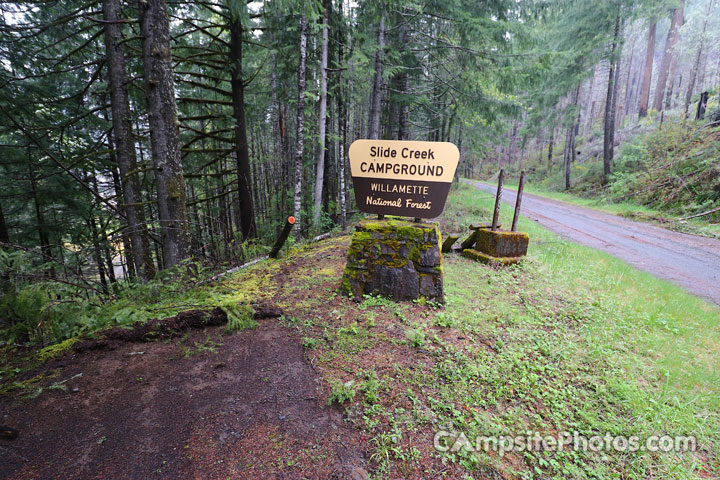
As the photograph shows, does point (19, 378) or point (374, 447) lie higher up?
point (19, 378)

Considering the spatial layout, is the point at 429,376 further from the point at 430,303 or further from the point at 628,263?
the point at 628,263

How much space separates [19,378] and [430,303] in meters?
4.39

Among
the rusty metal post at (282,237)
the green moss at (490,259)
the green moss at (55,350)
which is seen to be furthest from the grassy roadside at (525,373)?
the green moss at (55,350)

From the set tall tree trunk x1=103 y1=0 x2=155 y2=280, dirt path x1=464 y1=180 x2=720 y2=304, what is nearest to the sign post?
tall tree trunk x1=103 y1=0 x2=155 y2=280

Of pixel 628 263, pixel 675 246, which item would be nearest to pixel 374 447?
pixel 628 263

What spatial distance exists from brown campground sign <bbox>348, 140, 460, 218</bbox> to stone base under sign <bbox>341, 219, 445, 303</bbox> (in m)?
0.42

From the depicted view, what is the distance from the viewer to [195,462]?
1.82 m

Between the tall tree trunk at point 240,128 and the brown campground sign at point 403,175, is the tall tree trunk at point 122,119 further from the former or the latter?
the brown campground sign at point 403,175

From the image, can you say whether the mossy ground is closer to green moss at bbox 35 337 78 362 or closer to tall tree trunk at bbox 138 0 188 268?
green moss at bbox 35 337 78 362

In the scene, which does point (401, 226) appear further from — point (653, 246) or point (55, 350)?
point (653, 246)

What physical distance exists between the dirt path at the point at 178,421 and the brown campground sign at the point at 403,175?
2.84 meters

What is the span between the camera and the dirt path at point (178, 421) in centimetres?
177

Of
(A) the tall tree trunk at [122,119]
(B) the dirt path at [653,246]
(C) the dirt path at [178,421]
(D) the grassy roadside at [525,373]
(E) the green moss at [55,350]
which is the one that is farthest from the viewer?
Answer: (B) the dirt path at [653,246]

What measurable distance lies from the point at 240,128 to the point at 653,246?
1175 cm
